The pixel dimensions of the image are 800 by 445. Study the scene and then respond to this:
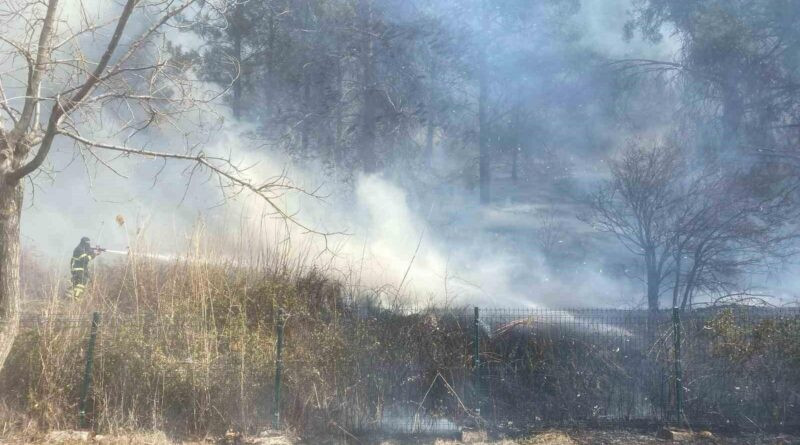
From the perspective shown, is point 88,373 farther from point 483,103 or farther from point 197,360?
point 483,103

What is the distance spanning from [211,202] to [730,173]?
27.8ft

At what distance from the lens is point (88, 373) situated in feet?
25.3

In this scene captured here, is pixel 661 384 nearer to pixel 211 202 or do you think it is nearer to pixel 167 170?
pixel 211 202

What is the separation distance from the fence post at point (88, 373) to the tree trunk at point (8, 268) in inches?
64.0

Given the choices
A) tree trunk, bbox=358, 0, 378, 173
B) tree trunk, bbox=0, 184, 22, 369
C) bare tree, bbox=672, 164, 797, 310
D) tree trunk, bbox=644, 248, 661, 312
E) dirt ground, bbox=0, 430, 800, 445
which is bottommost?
dirt ground, bbox=0, 430, 800, 445

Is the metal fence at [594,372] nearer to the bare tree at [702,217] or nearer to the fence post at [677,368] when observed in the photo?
the fence post at [677,368]

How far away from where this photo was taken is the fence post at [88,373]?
303 inches

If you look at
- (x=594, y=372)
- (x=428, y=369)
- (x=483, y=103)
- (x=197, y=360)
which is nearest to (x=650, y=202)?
(x=483, y=103)

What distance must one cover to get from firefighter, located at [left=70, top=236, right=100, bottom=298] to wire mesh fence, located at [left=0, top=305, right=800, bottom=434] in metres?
0.79

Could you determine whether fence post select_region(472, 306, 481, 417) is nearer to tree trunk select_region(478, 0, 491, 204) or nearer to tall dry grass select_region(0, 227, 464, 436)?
tall dry grass select_region(0, 227, 464, 436)

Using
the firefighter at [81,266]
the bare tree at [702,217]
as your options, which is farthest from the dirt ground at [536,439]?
the bare tree at [702,217]

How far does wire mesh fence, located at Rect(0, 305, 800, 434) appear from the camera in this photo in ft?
25.9

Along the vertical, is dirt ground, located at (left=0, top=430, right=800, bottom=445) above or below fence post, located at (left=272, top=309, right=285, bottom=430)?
below

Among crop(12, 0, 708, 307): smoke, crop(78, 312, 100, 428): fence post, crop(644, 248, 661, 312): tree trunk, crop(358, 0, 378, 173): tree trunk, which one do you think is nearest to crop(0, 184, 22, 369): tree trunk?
crop(78, 312, 100, 428): fence post
